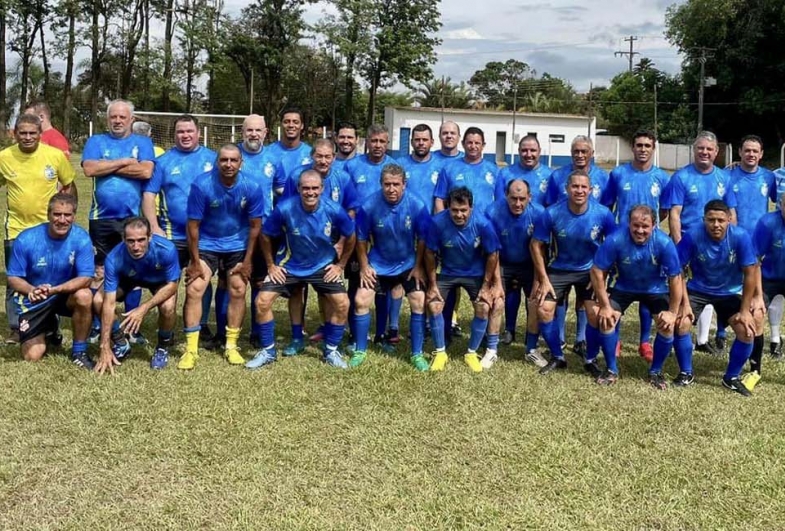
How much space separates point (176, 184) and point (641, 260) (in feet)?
12.2

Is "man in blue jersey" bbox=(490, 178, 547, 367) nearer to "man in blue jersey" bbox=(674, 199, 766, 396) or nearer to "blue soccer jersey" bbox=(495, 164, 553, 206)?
"blue soccer jersey" bbox=(495, 164, 553, 206)

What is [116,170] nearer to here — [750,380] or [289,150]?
[289,150]

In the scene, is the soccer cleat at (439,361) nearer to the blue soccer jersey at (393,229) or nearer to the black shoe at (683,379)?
the blue soccer jersey at (393,229)

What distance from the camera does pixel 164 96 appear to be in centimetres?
3538

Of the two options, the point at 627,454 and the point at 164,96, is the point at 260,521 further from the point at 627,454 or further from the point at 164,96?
the point at 164,96

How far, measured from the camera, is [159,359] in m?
5.70

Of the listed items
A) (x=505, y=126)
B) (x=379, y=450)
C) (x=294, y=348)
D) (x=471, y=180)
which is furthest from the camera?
(x=505, y=126)

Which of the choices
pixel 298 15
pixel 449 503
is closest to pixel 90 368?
pixel 449 503

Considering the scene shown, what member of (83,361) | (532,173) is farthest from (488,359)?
(83,361)

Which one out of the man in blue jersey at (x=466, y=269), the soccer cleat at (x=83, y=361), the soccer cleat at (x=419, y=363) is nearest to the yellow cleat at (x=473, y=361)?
the man in blue jersey at (x=466, y=269)

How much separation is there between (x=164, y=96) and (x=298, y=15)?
7.89 metres

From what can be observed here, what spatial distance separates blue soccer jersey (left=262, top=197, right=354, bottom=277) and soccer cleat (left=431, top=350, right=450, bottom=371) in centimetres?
114

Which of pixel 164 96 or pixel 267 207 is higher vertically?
pixel 164 96

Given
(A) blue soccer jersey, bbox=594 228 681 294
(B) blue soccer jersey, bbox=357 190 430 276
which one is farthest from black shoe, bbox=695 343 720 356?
(B) blue soccer jersey, bbox=357 190 430 276
